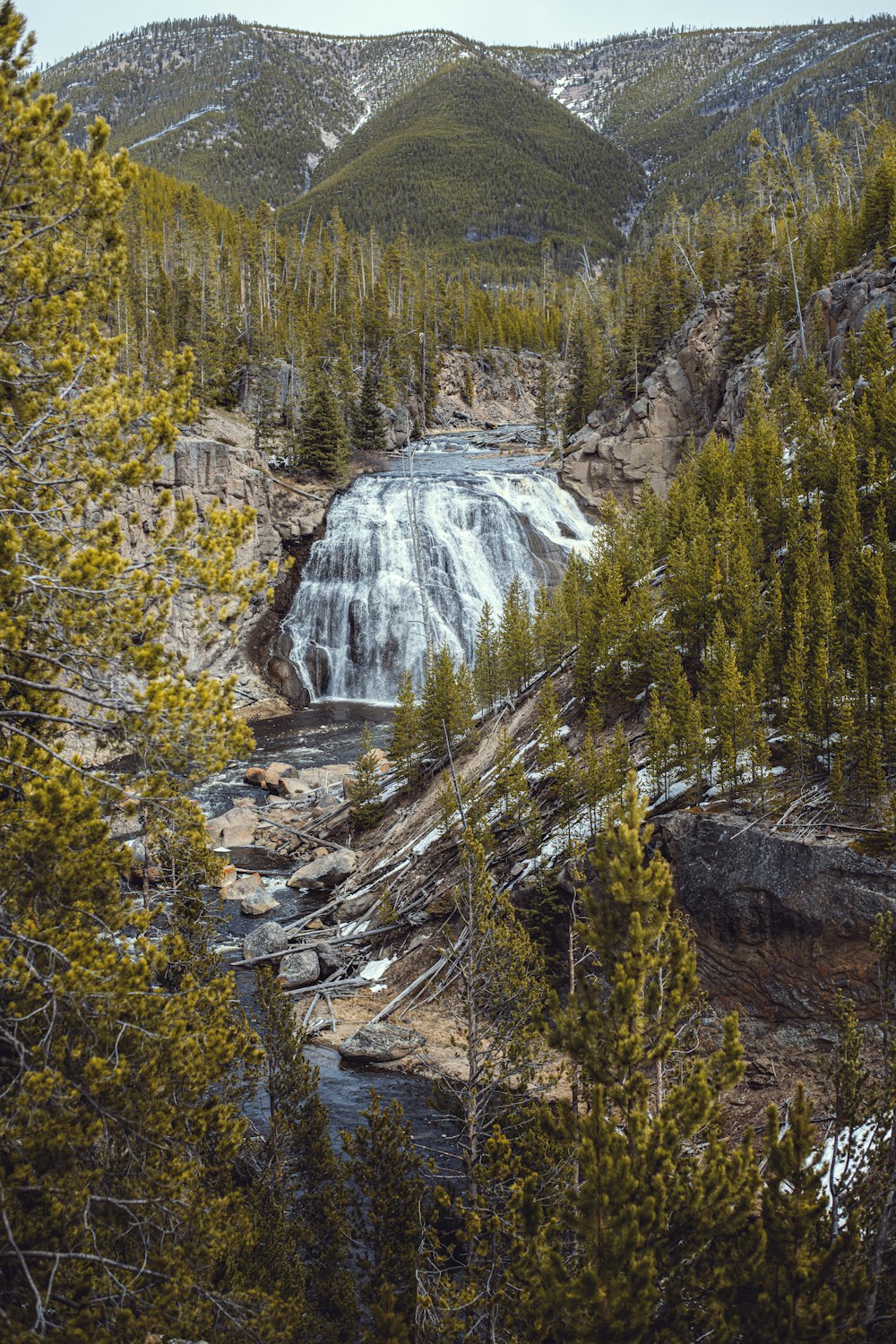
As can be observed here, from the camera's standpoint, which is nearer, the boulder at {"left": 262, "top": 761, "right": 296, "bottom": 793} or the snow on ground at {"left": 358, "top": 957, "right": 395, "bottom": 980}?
the snow on ground at {"left": 358, "top": 957, "right": 395, "bottom": 980}

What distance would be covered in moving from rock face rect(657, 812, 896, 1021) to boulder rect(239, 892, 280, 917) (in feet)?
40.6

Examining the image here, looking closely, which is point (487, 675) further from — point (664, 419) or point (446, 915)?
point (664, 419)

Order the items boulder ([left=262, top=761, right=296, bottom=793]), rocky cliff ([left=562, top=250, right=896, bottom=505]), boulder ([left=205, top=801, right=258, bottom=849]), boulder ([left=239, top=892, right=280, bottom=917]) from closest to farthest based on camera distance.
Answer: boulder ([left=239, top=892, right=280, bottom=917]) < boulder ([left=205, top=801, right=258, bottom=849]) < boulder ([left=262, top=761, right=296, bottom=793]) < rocky cliff ([left=562, top=250, right=896, bottom=505])

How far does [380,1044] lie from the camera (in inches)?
634

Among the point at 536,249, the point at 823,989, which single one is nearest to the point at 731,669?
the point at 823,989

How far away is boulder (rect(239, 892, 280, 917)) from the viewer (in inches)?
871

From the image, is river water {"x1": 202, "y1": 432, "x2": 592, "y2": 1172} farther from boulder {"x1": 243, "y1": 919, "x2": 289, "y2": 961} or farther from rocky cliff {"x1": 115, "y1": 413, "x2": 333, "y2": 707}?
boulder {"x1": 243, "y1": 919, "x2": 289, "y2": 961}

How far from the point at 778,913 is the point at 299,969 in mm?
11285

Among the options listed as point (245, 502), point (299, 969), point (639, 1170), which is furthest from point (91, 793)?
point (245, 502)

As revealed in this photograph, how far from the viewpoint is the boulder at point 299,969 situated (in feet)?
61.2

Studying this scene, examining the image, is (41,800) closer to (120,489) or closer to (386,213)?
(120,489)

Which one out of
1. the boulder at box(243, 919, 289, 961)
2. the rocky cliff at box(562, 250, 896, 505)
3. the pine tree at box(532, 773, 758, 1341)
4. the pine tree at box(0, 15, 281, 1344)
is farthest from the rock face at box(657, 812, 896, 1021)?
the rocky cliff at box(562, 250, 896, 505)

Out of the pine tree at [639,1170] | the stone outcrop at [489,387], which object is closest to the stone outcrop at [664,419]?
the stone outcrop at [489,387]

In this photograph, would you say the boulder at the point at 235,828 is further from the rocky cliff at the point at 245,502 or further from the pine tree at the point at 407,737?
the rocky cliff at the point at 245,502
